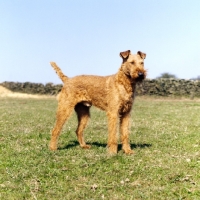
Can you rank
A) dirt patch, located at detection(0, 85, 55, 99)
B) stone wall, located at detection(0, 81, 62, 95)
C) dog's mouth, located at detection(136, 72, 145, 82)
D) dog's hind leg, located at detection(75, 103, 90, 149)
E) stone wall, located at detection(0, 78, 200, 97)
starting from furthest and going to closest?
stone wall, located at detection(0, 81, 62, 95) < dirt patch, located at detection(0, 85, 55, 99) < stone wall, located at detection(0, 78, 200, 97) < dog's hind leg, located at detection(75, 103, 90, 149) < dog's mouth, located at detection(136, 72, 145, 82)

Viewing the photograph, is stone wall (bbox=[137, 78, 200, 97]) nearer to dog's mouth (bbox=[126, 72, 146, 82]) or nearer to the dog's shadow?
the dog's shadow

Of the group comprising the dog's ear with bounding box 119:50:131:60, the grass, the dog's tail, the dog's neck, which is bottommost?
the grass

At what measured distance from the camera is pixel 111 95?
7070 mm

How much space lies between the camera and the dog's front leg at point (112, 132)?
695 cm

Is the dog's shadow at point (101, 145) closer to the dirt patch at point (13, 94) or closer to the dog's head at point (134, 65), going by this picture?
the dog's head at point (134, 65)

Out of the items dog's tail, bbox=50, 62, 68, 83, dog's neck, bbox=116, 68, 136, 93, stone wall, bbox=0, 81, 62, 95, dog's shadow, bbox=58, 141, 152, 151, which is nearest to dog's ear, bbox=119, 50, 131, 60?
dog's neck, bbox=116, 68, 136, 93

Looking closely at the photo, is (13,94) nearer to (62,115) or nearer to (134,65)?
(62,115)

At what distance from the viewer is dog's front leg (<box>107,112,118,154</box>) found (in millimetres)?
6949

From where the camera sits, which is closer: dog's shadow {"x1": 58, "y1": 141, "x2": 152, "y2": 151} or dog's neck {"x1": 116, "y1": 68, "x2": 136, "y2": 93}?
dog's neck {"x1": 116, "y1": 68, "x2": 136, "y2": 93}

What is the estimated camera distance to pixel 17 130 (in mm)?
10438

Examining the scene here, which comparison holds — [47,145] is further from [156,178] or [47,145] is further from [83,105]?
[156,178]

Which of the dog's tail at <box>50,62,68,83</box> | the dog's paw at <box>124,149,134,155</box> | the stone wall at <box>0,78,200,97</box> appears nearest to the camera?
the dog's paw at <box>124,149,134,155</box>

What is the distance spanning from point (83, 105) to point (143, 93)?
2724 centimetres

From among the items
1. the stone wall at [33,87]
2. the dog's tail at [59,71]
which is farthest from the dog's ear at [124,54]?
the stone wall at [33,87]
